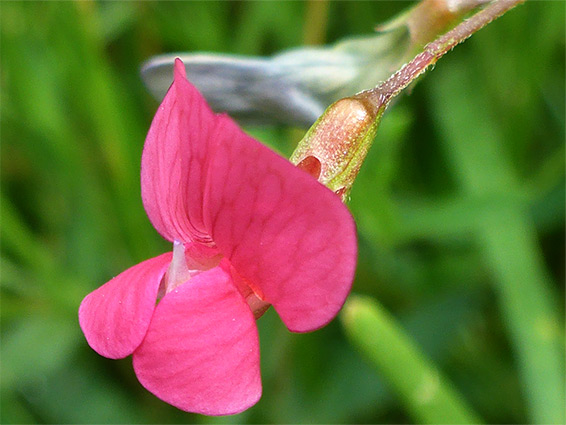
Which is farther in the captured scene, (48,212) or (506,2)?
(48,212)

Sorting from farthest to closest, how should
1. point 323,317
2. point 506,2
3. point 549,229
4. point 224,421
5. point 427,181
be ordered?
point 427,181 < point 549,229 < point 224,421 < point 506,2 < point 323,317

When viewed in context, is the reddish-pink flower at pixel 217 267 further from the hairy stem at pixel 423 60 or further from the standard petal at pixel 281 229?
the hairy stem at pixel 423 60

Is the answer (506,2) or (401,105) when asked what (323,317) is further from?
(401,105)

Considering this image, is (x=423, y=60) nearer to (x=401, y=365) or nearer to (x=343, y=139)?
(x=343, y=139)

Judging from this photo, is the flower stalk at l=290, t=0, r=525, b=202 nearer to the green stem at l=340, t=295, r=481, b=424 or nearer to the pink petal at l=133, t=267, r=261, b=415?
the pink petal at l=133, t=267, r=261, b=415

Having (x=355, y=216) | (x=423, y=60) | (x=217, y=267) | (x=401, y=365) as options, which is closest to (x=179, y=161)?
(x=217, y=267)

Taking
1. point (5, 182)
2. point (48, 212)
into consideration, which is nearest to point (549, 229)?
point (48, 212)

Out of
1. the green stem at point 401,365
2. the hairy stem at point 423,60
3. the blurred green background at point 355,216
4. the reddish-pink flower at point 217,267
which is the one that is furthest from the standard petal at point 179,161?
the blurred green background at point 355,216
